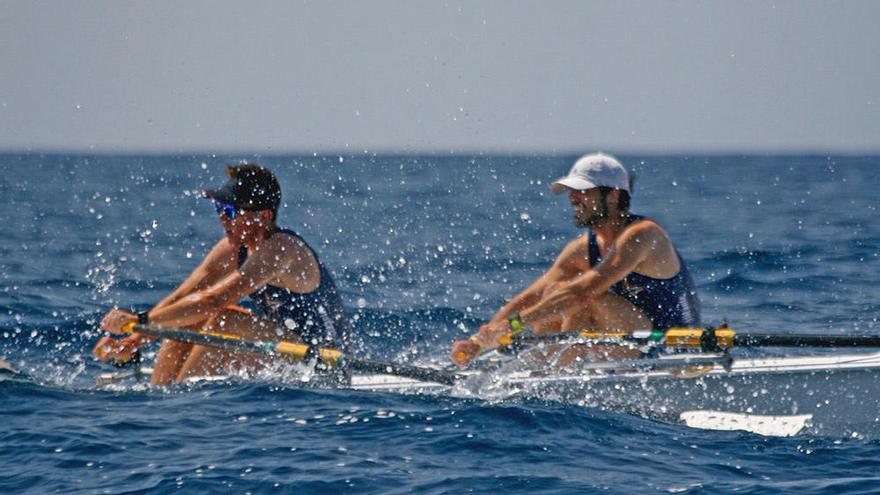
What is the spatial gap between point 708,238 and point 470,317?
9.46 meters

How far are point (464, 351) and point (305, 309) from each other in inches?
43.6

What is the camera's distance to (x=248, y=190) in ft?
26.9

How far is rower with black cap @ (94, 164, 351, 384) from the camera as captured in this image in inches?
325

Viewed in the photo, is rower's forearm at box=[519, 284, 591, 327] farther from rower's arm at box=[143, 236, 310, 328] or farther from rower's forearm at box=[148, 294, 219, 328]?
rower's forearm at box=[148, 294, 219, 328]

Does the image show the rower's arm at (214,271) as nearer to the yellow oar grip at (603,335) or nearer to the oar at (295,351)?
the oar at (295,351)

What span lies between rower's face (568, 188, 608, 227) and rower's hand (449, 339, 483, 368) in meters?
1.08

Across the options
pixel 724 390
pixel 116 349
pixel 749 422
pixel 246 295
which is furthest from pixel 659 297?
pixel 116 349

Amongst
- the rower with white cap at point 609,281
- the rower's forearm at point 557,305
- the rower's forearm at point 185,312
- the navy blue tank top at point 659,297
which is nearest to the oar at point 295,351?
the rower's forearm at point 185,312

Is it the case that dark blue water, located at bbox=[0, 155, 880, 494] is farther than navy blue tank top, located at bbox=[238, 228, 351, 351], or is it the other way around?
navy blue tank top, located at bbox=[238, 228, 351, 351]

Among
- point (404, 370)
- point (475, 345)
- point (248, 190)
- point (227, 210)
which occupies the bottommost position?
point (404, 370)

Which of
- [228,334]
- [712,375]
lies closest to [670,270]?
[712,375]

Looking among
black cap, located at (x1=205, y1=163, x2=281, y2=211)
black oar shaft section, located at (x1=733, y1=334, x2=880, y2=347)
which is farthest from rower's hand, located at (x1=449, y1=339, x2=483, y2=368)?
black oar shaft section, located at (x1=733, y1=334, x2=880, y2=347)

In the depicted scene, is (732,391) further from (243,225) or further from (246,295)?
(243,225)

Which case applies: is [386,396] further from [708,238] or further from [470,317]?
[708,238]
